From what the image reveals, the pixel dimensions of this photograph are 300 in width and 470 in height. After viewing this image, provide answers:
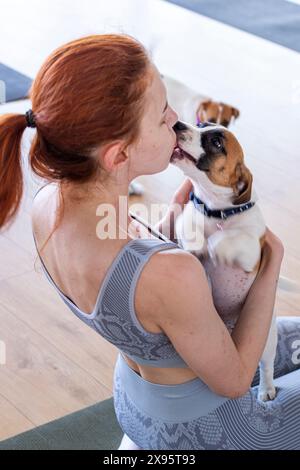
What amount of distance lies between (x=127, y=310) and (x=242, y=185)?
506 mm

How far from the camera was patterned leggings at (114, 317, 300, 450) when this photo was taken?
4.97ft

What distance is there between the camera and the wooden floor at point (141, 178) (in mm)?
2271

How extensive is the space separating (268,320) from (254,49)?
3.59 meters

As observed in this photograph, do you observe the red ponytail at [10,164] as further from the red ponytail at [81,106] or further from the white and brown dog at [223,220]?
the white and brown dog at [223,220]

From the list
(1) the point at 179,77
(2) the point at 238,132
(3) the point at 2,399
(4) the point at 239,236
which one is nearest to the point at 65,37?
(1) the point at 179,77

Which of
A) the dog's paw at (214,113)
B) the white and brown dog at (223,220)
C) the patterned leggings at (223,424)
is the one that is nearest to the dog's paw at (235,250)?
the white and brown dog at (223,220)

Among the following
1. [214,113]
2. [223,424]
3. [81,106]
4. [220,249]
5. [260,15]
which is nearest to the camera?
[81,106]

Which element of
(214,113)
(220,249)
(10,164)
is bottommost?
(214,113)

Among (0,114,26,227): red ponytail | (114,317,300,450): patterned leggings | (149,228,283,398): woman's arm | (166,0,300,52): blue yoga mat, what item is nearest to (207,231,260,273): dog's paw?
(149,228,283,398): woman's arm

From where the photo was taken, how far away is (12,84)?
4.19 meters

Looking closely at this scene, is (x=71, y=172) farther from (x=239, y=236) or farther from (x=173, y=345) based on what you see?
(x=239, y=236)

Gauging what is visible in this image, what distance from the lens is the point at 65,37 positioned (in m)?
4.84

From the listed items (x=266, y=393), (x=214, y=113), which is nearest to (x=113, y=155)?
(x=266, y=393)

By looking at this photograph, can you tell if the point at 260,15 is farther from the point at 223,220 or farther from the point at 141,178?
the point at 223,220
